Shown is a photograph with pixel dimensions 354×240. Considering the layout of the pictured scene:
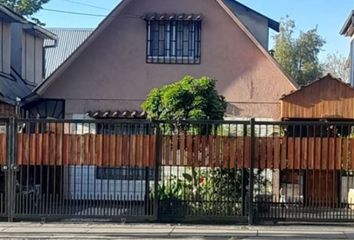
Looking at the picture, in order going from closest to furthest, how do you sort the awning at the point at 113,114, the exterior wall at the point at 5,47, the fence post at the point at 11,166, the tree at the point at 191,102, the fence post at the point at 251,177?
the fence post at the point at 251,177 < the fence post at the point at 11,166 < the tree at the point at 191,102 < the awning at the point at 113,114 < the exterior wall at the point at 5,47

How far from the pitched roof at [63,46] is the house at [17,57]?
38.8 feet

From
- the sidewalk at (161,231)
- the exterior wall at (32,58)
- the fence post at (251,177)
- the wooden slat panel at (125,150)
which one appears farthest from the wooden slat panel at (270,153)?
the exterior wall at (32,58)

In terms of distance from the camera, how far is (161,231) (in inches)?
554

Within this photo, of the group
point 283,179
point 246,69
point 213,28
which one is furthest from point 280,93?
point 283,179

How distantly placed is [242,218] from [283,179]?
6.43ft

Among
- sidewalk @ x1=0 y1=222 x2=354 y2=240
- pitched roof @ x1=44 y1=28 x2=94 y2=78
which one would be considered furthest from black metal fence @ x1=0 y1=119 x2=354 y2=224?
pitched roof @ x1=44 y1=28 x2=94 y2=78

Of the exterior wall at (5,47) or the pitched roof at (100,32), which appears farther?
the exterior wall at (5,47)

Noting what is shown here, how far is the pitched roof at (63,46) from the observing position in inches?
1650

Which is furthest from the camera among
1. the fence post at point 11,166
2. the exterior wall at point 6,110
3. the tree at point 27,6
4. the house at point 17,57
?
the tree at point 27,6

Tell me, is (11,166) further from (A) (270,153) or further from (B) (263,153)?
(A) (270,153)

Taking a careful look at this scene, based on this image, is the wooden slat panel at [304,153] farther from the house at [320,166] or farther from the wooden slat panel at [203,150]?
the wooden slat panel at [203,150]

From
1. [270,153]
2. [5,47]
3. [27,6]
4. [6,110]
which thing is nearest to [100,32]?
[6,110]

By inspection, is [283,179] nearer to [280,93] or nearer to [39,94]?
[280,93]

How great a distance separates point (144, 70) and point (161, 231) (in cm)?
832
